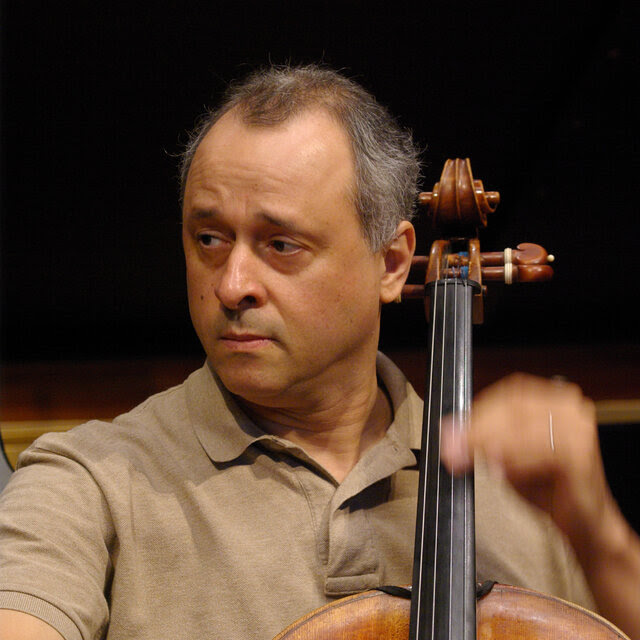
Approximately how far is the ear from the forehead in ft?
0.44

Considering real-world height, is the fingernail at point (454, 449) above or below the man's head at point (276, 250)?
below

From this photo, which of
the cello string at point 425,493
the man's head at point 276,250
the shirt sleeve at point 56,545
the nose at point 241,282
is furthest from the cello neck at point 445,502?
the shirt sleeve at point 56,545

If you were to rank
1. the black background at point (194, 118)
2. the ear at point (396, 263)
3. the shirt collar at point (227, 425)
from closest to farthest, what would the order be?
1. the shirt collar at point (227, 425)
2. the ear at point (396, 263)
3. the black background at point (194, 118)

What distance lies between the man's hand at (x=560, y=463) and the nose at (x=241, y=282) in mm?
286

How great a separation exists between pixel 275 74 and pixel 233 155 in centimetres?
19

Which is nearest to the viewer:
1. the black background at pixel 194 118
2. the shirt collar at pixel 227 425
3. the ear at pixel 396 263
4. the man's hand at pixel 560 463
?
the man's hand at pixel 560 463

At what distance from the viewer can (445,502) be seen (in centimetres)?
85

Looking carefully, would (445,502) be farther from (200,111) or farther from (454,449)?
(200,111)

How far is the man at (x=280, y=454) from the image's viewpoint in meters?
0.90

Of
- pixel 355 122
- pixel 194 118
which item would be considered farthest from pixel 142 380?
pixel 355 122

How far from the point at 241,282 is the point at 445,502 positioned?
357 mm

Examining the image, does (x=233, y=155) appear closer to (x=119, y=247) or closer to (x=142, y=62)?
(x=142, y=62)

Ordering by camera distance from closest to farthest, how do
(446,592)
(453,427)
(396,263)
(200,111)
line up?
(446,592)
(453,427)
(396,263)
(200,111)

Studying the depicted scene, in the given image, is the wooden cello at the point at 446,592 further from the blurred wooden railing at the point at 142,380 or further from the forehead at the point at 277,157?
the blurred wooden railing at the point at 142,380
